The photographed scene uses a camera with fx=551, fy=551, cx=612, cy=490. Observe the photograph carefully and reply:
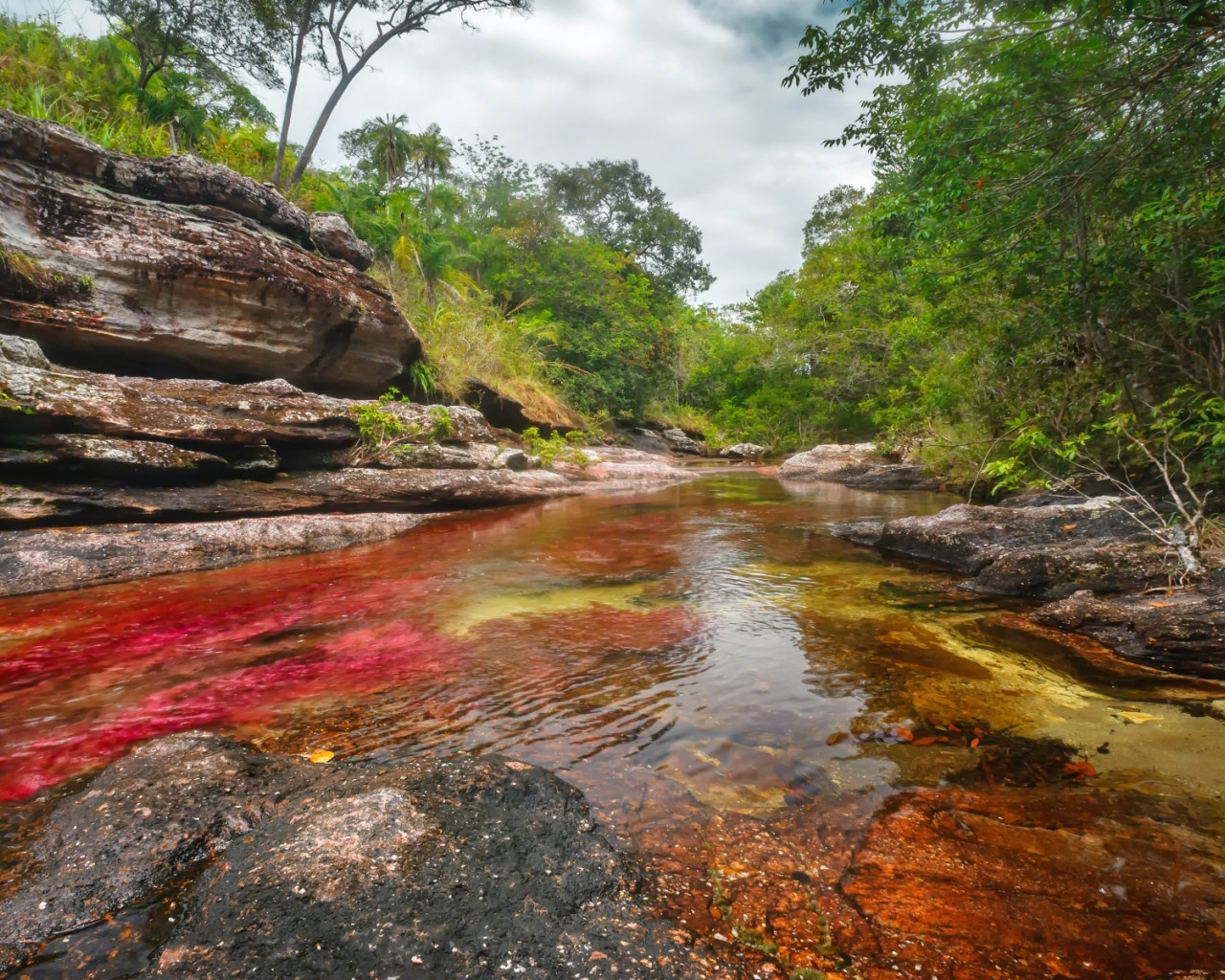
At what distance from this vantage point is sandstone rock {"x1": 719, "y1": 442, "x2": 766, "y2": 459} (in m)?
29.9

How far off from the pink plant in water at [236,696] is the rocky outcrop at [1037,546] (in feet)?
15.4

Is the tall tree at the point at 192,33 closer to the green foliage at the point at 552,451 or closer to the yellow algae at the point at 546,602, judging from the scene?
the green foliage at the point at 552,451

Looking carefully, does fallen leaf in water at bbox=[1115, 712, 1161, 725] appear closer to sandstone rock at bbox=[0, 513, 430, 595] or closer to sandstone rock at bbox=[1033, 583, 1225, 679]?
sandstone rock at bbox=[1033, 583, 1225, 679]

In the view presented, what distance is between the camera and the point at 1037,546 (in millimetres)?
5086

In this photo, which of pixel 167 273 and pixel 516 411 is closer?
pixel 167 273

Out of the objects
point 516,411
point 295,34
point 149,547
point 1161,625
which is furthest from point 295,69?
point 1161,625

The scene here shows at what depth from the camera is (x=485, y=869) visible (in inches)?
57.2

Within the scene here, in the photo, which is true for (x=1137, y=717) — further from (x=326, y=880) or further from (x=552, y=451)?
(x=552, y=451)

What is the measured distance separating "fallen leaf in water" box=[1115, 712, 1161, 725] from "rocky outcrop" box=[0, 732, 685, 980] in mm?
2493

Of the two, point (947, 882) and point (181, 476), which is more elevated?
point (181, 476)

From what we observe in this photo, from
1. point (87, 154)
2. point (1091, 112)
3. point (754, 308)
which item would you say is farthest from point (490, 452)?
point (754, 308)

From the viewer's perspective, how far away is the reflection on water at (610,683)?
219 centimetres

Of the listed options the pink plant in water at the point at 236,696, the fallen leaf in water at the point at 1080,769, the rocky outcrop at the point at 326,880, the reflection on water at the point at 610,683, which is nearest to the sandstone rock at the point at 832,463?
the reflection on water at the point at 610,683

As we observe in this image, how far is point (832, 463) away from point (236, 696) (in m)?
19.3
